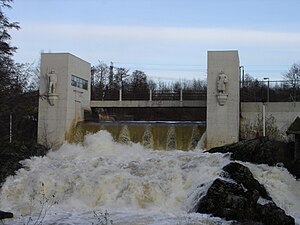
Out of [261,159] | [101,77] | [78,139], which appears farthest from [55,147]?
[101,77]

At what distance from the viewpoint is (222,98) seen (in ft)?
81.8

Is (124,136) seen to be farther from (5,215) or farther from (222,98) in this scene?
(5,215)

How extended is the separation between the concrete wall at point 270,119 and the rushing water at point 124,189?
5.97 metres

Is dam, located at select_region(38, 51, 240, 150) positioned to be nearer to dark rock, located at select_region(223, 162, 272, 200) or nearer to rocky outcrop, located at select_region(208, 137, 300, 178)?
rocky outcrop, located at select_region(208, 137, 300, 178)

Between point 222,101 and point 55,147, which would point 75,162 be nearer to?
point 55,147

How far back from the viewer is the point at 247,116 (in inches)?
1024

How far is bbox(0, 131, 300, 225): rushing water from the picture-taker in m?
14.8

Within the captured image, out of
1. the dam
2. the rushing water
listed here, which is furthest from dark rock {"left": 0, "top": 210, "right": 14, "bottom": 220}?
the dam

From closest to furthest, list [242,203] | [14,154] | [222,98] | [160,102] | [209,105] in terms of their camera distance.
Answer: [242,203] < [14,154] < [222,98] < [209,105] < [160,102]

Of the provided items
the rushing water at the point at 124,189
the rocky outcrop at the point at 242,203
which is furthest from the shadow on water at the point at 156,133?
the rocky outcrop at the point at 242,203

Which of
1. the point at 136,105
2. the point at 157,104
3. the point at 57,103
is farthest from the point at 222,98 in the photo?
the point at 57,103

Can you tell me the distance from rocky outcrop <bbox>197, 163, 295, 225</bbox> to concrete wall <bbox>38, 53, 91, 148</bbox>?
12.8 metres

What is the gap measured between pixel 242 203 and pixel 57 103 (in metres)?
15.3

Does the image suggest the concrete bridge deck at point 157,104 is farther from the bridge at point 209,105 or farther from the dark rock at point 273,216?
the dark rock at point 273,216
